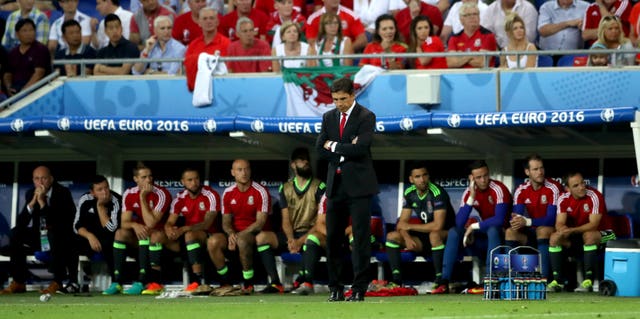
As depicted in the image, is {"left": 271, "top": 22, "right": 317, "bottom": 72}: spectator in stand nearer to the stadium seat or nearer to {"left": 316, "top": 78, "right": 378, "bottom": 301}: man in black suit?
the stadium seat

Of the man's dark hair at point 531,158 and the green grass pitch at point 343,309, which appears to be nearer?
the green grass pitch at point 343,309

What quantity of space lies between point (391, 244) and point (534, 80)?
7.70 ft

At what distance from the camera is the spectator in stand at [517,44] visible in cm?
1502

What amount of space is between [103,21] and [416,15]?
4308 mm

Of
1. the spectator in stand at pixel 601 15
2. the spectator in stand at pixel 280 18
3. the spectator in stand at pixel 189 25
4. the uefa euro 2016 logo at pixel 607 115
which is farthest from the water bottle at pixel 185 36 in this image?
the uefa euro 2016 logo at pixel 607 115

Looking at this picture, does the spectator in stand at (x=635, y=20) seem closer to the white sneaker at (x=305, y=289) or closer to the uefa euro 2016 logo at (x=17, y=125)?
the white sneaker at (x=305, y=289)

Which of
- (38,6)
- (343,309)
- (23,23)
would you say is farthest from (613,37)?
(38,6)

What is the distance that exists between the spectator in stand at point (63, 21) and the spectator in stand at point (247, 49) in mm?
2923

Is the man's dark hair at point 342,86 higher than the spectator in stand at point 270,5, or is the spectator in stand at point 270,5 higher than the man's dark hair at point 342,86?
the spectator in stand at point 270,5

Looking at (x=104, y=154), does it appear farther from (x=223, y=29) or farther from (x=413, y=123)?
(x=413, y=123)

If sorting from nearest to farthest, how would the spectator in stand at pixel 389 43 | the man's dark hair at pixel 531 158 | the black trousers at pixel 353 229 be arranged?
the black trousers at pixel 353 229 < the man's dark hair at pixel 531 158 < the spectator in stand at pixel 389 43

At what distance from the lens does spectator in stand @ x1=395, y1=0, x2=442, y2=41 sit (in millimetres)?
16547

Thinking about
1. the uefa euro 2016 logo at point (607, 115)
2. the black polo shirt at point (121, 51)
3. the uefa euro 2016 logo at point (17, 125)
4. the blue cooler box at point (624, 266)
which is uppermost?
the black polo shirt at point (121, 51)

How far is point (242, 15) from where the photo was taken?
17312 mm
